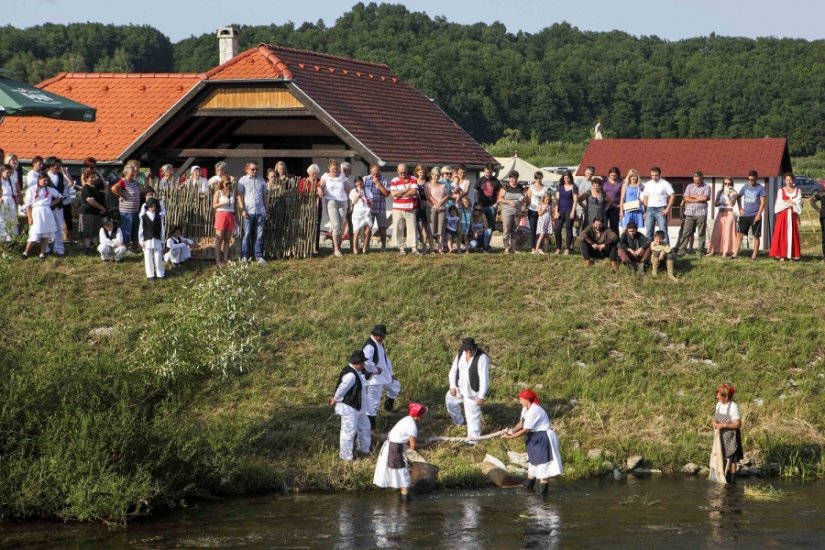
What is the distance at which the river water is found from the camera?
1356 cm

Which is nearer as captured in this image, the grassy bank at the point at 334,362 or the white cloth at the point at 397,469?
the grassy bank at the point at 334,362

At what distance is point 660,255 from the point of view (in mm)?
21891

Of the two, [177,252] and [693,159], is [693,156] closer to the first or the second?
[693,159]

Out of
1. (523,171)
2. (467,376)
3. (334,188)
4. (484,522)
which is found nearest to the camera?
(484,522)

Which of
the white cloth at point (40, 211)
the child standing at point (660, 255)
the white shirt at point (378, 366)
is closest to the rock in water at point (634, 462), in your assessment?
the white shirt at point (378, 366)

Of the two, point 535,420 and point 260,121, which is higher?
point 260,121

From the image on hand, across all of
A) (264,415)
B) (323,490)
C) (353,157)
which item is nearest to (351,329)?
(264,415)

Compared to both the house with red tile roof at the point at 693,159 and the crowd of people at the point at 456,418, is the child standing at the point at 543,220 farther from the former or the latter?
the house with red tile roof at the point at 693,159

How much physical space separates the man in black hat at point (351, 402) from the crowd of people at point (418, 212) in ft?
21.6

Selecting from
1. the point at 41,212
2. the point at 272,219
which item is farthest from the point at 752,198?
the point at 41,212

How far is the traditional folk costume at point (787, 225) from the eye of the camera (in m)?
22.9

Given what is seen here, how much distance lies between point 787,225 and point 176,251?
11460mm

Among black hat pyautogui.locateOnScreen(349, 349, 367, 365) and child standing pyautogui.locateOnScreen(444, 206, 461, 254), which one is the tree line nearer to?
child standing pyautogui.locateOnScreen(444, 206, 461, 254)

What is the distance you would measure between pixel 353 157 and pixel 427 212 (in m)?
4.46
